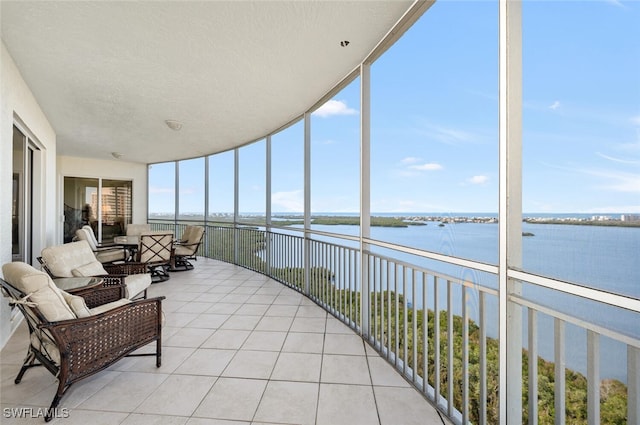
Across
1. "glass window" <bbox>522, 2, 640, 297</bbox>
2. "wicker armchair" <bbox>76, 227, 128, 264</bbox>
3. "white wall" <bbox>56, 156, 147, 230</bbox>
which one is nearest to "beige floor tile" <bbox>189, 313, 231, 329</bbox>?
"glass window" <bbox>522, 2, 640, 297</bbox>

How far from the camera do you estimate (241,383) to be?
2.07 metres

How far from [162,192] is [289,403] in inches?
330

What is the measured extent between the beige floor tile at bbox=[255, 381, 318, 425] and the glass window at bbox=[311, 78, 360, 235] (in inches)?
66.4

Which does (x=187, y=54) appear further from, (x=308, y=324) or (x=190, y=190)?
(x=190, y=190)

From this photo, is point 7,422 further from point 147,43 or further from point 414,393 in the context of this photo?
point 147,43

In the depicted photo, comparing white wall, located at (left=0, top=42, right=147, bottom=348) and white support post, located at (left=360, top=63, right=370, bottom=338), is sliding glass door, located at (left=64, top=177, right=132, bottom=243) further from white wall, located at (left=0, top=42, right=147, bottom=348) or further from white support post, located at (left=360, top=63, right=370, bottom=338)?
white support post, located at (left=360, top=63, right=370, bottom=338)

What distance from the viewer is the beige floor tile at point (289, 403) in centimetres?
172

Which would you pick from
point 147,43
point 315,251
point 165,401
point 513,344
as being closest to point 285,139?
point 315,251

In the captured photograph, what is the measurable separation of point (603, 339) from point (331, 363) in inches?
70.2

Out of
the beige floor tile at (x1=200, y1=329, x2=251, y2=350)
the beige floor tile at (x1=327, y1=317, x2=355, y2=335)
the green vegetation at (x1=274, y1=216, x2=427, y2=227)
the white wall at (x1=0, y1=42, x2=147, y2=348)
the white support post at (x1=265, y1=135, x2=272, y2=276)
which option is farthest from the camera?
the white support post at (x1=265, y1=135, x2=272, y2=276)

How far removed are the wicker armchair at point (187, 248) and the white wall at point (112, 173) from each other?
354 centimetres

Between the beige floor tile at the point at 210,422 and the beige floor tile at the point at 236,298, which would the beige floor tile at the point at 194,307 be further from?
the beige floor tile at the point at 210,422

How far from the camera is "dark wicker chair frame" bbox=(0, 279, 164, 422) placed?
1.74 meters

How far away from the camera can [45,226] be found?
4.32 metres
